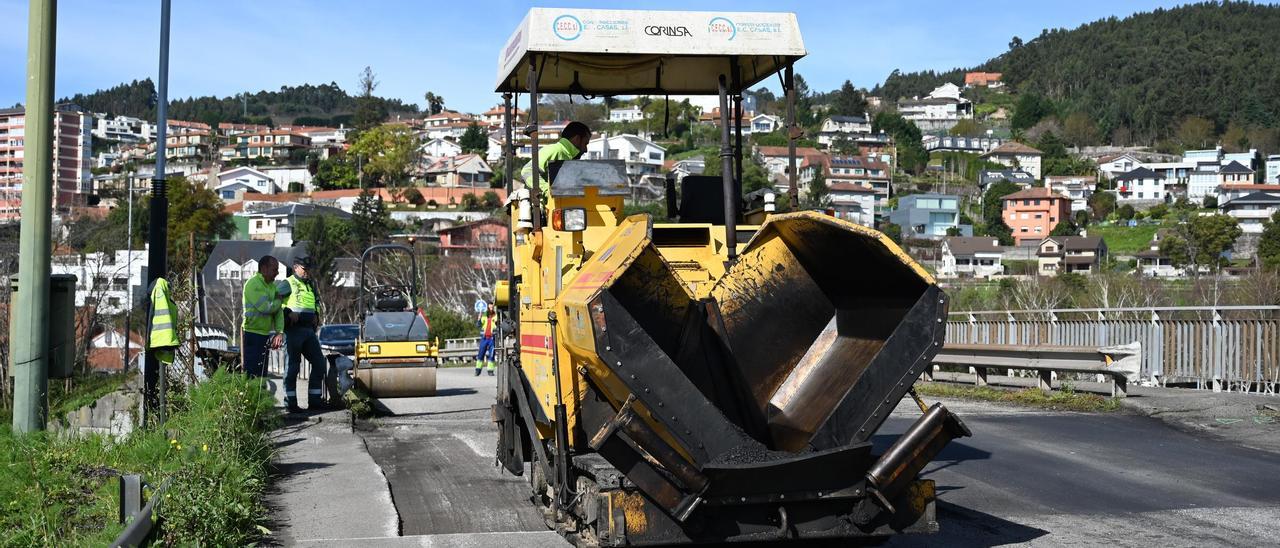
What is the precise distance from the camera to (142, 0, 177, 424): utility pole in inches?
433

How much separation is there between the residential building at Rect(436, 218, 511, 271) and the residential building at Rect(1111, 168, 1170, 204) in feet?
285

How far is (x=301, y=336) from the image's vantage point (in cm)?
1473

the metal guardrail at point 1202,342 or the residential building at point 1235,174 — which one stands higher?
the residential building at point 1235,174

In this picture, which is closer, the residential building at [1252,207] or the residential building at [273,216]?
the residential building at [1252,207]

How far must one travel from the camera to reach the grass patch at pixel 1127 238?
84.4m

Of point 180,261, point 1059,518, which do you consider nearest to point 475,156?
point 180,261

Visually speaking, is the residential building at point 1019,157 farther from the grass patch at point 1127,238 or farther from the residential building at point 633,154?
the residential building at point 633,154

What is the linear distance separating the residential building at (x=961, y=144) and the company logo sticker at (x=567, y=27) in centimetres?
18487

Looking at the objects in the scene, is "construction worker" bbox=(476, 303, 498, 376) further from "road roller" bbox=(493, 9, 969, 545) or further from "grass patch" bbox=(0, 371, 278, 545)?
"road roller" bbox=(493, 9, 969, 545)

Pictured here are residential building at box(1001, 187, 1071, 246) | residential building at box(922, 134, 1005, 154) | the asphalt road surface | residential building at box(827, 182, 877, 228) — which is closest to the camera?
the asphalt road surface

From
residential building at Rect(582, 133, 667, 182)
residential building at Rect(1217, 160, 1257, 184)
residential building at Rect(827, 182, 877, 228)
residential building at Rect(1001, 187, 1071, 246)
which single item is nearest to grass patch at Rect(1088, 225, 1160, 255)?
residential building at Rect(1001, 187, 1071, 246)

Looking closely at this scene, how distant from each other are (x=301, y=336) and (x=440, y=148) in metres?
167

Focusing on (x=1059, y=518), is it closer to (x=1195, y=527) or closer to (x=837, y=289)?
(x=1195, y=527)

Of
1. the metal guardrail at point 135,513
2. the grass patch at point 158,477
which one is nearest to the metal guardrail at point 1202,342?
the grass patch at point 158,477
